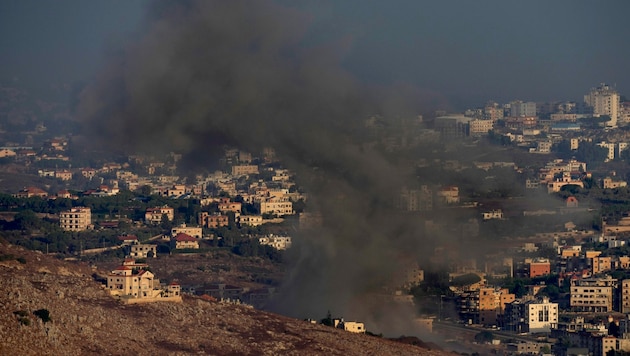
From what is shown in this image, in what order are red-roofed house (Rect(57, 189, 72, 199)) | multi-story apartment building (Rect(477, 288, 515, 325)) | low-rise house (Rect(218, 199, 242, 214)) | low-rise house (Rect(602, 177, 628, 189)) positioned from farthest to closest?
low-rise house (Rect(602, 177, 628, 189)), red-roofed house (Rect(57, 189, 72, 199)), low-rise house (Rect(218, 199, 242, 214)), multi-story apartment building (Rect(477, 288, 515, 325))

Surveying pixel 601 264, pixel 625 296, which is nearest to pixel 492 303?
pixel 625 296

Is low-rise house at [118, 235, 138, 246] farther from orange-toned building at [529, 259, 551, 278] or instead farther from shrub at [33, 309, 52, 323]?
shrub at [33, 309, 52, 323]

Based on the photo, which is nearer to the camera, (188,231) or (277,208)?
(188,231)

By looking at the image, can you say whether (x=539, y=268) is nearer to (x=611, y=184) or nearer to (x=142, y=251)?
(x=142, y=251)

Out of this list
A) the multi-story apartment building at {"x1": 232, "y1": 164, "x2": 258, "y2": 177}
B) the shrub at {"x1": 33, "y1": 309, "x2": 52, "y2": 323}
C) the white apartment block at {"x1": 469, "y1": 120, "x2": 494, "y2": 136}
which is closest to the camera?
the shrub at {"x1": 33, "y1": 309, "x2": 52, "y2": 323}

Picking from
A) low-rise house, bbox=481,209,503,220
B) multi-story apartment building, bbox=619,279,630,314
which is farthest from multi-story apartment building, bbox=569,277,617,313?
low-rise house, bbox=481,209,503,220
